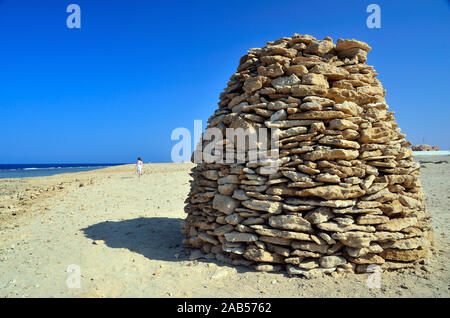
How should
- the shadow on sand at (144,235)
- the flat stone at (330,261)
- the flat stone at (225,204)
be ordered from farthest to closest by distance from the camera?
the shadow on sand at (144,235) < the flat stone at (225,204) < the flat stone at (330,261)

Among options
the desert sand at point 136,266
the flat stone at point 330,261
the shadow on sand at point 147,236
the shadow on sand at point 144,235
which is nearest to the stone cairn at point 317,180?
the flat stone at point 330,261

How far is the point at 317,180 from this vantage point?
4422 mm

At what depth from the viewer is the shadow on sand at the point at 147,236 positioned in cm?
556

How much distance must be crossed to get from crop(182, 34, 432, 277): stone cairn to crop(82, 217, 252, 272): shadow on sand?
791 mm

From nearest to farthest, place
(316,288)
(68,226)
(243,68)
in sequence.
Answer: (316,288) < (243,68) < (68,226)

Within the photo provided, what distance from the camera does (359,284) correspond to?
397 centimetres

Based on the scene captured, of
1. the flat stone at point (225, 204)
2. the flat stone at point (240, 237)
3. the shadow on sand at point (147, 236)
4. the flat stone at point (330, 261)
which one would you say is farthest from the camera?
the shadow on sand at point (147, 236)

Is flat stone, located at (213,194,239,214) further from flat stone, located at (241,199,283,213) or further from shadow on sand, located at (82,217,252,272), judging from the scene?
shadow on sand, located at (82,217,252,272)

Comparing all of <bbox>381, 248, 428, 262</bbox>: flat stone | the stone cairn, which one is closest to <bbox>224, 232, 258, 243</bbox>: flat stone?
the stone cairn

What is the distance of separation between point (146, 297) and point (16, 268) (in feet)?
9.98

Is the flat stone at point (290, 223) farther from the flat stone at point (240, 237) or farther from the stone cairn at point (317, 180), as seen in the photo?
the flat stone at point (240, 237)

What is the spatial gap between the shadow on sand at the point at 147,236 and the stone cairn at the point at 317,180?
79cm
